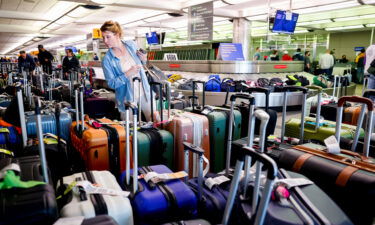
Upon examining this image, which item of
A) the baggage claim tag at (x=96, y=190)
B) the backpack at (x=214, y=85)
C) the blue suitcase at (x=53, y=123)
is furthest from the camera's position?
the backpack at (x=214, y=85)

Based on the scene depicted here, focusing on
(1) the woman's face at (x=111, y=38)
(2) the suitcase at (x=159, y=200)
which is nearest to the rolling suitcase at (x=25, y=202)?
(2) the suitcase at (x=159, y=200)

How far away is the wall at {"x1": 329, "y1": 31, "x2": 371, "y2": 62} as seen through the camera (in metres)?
21.3

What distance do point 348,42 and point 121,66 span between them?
23649mm

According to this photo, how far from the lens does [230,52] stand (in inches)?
376

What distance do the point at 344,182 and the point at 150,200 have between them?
122 centimetres

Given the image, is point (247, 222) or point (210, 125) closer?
point (247, 222)

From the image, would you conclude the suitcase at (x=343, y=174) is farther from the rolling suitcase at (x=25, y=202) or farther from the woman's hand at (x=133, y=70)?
the woman's hand at (x=133, y=70)

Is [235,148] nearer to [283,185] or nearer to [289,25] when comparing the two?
[283,185]

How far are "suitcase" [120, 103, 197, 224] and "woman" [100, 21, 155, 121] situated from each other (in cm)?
154

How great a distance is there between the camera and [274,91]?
26.9 ft

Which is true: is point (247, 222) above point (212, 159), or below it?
above

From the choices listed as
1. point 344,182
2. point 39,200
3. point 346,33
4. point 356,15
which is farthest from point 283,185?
point 346,33

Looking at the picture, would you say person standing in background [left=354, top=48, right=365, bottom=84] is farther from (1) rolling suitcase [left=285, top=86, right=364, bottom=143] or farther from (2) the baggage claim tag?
(2) the baggage claim tag

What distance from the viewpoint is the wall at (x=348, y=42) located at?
21.3 m
